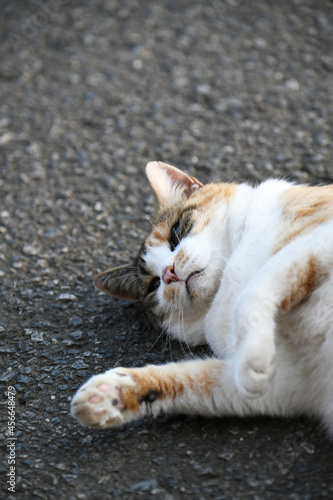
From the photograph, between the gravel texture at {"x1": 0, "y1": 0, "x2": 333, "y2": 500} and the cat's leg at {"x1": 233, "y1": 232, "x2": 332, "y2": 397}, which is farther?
the gravel texture at {"x1": 0, "y1": 0, "x2": 333, "y2": 500}

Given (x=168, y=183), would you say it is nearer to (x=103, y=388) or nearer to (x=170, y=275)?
(x=170, y=275)

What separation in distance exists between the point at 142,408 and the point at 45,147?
290 centimetres

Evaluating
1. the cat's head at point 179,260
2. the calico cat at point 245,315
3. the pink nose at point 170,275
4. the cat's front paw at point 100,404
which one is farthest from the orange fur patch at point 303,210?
the cat's front paw at point 100,404

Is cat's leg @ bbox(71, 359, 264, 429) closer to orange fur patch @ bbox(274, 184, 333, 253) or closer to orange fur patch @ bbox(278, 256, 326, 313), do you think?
orange fur patch @ bbox(278, 256, 326, 313)

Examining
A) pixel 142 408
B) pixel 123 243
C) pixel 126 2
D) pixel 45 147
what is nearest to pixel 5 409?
pixel 142 408

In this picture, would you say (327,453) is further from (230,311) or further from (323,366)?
(230,311)

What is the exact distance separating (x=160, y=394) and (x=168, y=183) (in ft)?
4.72

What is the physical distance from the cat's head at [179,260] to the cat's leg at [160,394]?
41cm

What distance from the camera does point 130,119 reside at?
482 centimetres

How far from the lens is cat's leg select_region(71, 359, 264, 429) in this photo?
226 centimetres

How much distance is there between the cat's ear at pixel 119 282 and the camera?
3176mm

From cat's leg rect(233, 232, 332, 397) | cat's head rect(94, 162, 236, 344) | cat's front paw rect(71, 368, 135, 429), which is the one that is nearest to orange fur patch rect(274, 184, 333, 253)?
cat's leg rect(233, 232, 332, 397)

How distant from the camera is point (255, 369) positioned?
207 cm

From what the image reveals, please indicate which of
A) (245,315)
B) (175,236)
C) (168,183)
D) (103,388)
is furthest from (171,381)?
(168,183)
